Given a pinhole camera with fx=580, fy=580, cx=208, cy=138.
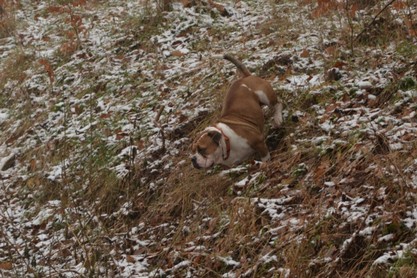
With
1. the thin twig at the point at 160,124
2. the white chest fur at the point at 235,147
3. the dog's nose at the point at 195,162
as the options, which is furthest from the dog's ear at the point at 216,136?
the thin twig at the point at 160,124

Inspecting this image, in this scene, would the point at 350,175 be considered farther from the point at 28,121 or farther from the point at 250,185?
the point at 28,121

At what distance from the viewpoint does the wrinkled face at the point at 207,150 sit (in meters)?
6.02

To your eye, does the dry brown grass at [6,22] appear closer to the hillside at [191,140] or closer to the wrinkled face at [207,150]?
the hillside at [191,140]

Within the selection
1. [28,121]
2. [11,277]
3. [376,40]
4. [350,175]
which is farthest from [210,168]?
[28,121]

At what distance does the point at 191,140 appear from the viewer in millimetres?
6840

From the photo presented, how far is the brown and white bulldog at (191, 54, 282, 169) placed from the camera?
6082mm

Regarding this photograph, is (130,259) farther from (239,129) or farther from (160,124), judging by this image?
(160,124)

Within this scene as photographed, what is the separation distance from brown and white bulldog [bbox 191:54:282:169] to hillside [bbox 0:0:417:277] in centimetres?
23

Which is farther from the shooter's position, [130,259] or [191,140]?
[191,140]

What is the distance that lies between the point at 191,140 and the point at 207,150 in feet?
2.75

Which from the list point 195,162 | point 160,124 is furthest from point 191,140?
point 195,162

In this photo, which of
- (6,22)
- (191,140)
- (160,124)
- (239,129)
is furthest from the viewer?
(6,22)

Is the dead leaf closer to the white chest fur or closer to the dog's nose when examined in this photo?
the dog's nose

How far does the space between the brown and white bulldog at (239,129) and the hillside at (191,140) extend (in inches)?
8.9
